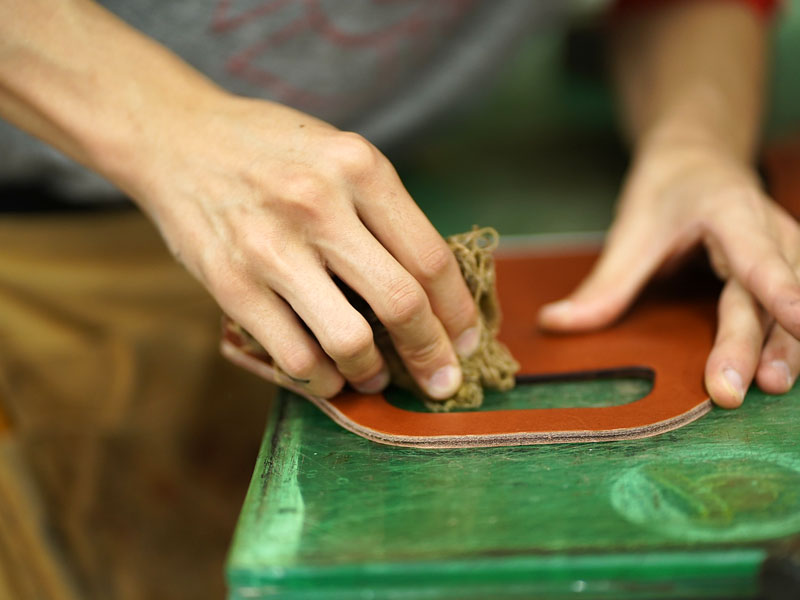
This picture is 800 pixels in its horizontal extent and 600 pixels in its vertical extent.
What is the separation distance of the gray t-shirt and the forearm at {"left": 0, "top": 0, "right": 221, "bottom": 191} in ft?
0.82

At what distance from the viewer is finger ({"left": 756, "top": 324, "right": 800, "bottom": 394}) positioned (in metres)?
0.63

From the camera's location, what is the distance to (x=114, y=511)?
118 centimetres

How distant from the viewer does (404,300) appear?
0.57 meters

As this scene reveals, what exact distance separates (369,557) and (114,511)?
0.87 meters

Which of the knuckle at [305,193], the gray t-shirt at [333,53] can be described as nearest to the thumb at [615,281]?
the knuckle at [305,193]

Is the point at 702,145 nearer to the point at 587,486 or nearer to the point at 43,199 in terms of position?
the point at 587,486

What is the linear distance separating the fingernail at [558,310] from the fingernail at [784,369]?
20cm

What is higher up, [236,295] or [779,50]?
[236,295]

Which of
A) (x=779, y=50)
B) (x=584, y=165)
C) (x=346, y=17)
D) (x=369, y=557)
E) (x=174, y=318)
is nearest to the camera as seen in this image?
(x=369, y=557)

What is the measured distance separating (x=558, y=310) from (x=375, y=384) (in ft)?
0.75

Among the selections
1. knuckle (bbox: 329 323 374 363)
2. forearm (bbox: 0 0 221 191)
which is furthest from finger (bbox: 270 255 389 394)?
forearm (bbox: 0 0 221 191)

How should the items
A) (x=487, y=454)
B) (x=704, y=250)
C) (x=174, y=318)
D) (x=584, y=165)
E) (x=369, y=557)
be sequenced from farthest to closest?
1. (x=584, y=165)
2. (x=174, y=318)
3. (x=704, y=250)
4. (x=487, y=454)
5. (x=369, y=557)

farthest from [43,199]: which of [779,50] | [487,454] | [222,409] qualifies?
[779,50]

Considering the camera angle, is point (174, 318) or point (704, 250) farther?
point (174, 318)
